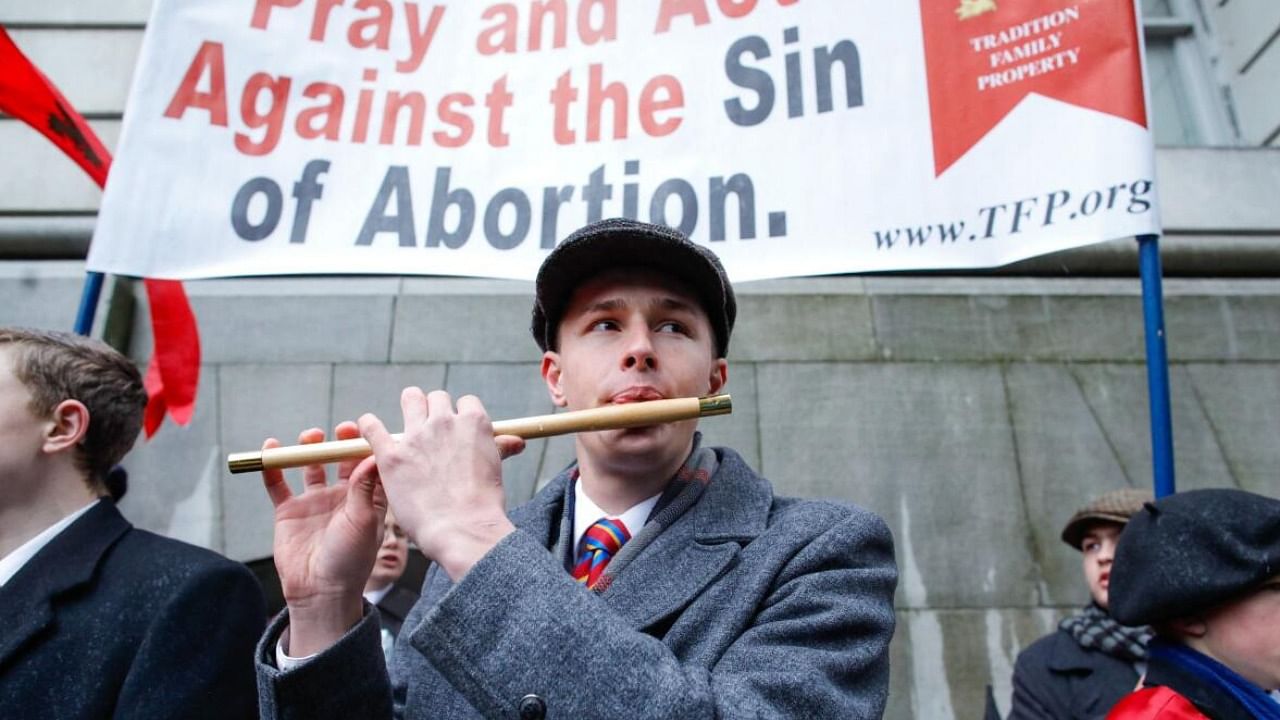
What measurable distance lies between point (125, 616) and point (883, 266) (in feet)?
8.25

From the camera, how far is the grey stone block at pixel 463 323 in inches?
212

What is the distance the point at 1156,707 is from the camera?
190 cm

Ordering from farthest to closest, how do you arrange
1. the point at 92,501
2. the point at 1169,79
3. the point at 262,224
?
the point at 1169,79
the point at 262,224
the point at 92,501

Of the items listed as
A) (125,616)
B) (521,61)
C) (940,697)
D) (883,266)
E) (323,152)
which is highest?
(521,61)

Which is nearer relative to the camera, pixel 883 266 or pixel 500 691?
pixel 500 691

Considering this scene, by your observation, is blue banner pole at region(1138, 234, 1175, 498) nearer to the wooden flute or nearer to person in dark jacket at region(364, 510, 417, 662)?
the wooden flute

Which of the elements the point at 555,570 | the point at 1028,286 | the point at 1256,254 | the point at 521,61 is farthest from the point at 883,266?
the point at 1256,254

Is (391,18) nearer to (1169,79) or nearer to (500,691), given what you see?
(500,691)

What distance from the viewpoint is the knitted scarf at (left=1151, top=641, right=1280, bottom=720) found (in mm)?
1844

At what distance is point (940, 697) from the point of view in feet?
15.3

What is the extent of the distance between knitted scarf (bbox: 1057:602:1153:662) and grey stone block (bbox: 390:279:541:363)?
10.8 ft

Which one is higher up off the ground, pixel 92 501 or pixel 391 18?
pixel 391 18

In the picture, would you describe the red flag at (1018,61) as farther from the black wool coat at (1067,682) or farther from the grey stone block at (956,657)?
the grey stone block at (956,657)

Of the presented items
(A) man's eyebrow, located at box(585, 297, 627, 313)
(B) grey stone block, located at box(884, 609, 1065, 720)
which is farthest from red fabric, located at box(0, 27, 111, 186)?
(B) grey stone block, located at box(884, 609, 1065, 720)
